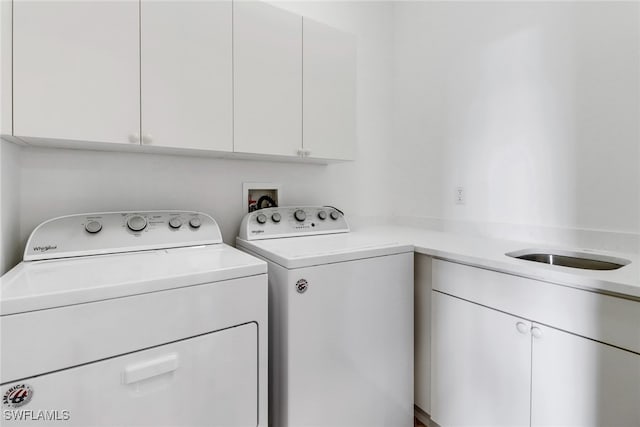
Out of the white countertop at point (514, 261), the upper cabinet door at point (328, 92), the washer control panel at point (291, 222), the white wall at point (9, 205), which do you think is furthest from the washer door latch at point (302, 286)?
the white wall at point (9, 205)

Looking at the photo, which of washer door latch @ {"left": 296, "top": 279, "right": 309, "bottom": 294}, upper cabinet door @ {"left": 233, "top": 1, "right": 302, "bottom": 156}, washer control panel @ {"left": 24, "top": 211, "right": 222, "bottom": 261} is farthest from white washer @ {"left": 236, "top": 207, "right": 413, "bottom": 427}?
upper cabinet door @ {"left": 233, "top": 1, "right": 302, "bottom": 156}

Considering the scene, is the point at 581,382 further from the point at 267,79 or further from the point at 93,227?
the point at 93,227

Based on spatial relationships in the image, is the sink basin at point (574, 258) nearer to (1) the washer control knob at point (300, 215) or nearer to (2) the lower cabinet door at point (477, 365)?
(2) the lower cabinet door at point (477, 365)

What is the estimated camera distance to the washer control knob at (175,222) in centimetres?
147

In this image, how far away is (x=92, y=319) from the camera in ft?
2.86

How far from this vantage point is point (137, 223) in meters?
1.40

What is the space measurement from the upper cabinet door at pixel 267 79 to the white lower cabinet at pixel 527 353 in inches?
39.2

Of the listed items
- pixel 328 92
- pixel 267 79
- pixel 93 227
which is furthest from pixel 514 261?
pixel 93 227

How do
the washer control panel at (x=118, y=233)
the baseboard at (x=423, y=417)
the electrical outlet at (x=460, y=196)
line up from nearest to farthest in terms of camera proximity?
the washer control panel at (x=118, y=233) < the baseboard at (x=423, y=417) < the electrical outlet at (x=460, y=196)

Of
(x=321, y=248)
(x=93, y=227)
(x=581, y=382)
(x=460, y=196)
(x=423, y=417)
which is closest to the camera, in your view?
(x=581, y=382)

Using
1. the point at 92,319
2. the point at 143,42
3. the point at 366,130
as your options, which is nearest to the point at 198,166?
the point at 143,42

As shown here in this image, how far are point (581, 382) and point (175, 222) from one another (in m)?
1.65

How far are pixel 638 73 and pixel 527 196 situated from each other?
651 millimetres

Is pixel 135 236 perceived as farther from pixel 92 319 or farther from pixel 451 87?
pixel 451 87
